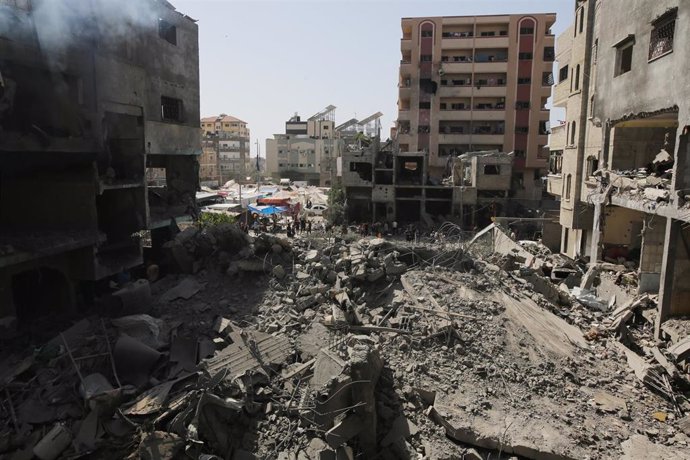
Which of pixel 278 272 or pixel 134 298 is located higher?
pixel 278 272

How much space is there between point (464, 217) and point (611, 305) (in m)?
23.3

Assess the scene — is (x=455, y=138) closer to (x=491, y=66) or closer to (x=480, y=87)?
(x=480, y=87)

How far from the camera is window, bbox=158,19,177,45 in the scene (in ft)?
63.0

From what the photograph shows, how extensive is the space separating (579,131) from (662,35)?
944 cm

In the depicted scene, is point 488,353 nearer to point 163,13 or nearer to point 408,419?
point 408,419

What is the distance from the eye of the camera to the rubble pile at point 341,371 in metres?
8.18

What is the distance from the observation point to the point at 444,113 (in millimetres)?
45562

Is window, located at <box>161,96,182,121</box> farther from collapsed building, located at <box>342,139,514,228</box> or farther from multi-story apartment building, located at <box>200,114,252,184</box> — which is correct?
multi-story apartment building, located at <box>200,114,252,184</box>

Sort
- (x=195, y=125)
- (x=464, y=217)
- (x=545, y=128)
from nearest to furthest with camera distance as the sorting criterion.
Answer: (x=195, y=125) → (x=464, y=217) → (x=545, y=128)

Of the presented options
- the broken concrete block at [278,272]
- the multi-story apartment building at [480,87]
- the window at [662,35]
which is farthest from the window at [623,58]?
the multi-story apartment building at [480,87]

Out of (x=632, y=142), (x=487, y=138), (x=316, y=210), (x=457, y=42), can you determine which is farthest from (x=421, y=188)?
(x=632, y=142)

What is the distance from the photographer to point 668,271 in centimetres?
1332

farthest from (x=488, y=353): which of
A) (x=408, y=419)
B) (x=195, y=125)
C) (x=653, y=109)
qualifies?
(x=195, y=125)

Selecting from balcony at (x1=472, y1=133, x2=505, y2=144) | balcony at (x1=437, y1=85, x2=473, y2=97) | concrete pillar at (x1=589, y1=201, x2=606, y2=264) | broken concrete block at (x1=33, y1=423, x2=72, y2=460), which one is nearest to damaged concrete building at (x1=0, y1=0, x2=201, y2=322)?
broken concrete block at (x1=33, y1=423, x2=72, y2=460)
